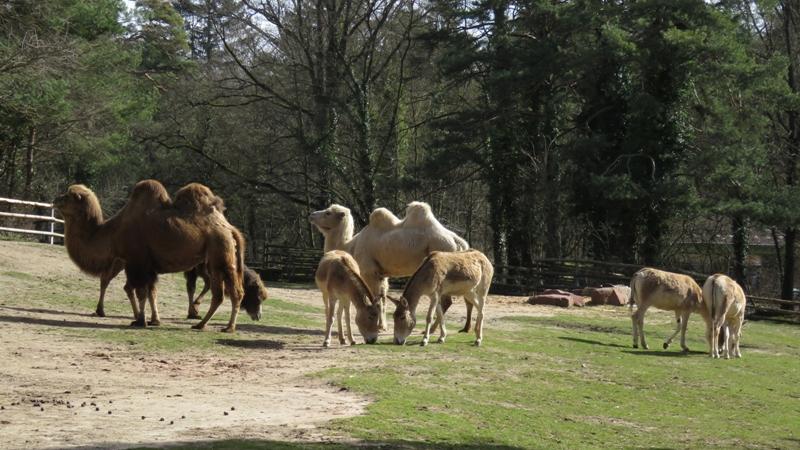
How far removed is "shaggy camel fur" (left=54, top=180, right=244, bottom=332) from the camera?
49.3ft

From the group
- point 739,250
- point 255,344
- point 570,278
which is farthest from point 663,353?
point 739,250

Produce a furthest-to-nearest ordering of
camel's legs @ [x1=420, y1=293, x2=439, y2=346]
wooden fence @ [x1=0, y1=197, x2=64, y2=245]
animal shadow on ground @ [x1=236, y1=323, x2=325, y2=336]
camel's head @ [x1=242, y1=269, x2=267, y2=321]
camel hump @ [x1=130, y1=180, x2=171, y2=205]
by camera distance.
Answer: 1. wooden fence @ [x1=0, y1=197, x2=64, y2=245]
2. camel's head @ [x1=242, y1=269, x2=267, y2=321]
3. animal shadow on ground @ [x1=236, y1=323, x2=325, y2=336]
4. camel hump @ [x1=130, y1=180, x2=171, y2=205]
5. camel's legs @ [x1=420, y1=293, x2=439, y2=346]

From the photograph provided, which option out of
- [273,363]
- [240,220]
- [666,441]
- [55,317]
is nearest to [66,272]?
[55,317]

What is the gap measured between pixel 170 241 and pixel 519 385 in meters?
5.97

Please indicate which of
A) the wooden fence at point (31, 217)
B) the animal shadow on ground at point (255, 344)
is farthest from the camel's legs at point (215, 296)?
the wooden fence at point (31, 217)

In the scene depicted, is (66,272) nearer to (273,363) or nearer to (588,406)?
(273,363)

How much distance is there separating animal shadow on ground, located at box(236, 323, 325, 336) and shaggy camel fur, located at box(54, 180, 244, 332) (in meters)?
0.77

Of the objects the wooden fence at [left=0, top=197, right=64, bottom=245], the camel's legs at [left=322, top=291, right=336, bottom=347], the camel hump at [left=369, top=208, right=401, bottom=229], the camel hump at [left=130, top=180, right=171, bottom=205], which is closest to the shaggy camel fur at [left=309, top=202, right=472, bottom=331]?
the camel hump at [left=369, top=208, right=401, bottom=229]

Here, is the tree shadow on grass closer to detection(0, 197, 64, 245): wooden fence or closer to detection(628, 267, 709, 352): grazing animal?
detection(628, 267, 709, 352): grazing animal

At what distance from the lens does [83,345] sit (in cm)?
1262

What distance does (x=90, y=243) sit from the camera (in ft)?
51.2

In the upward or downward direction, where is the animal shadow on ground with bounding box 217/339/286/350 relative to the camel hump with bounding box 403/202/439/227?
downward

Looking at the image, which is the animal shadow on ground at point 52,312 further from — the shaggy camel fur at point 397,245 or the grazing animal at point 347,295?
the shaggy camel fur at point 397,245

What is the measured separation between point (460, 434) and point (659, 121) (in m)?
26.7
